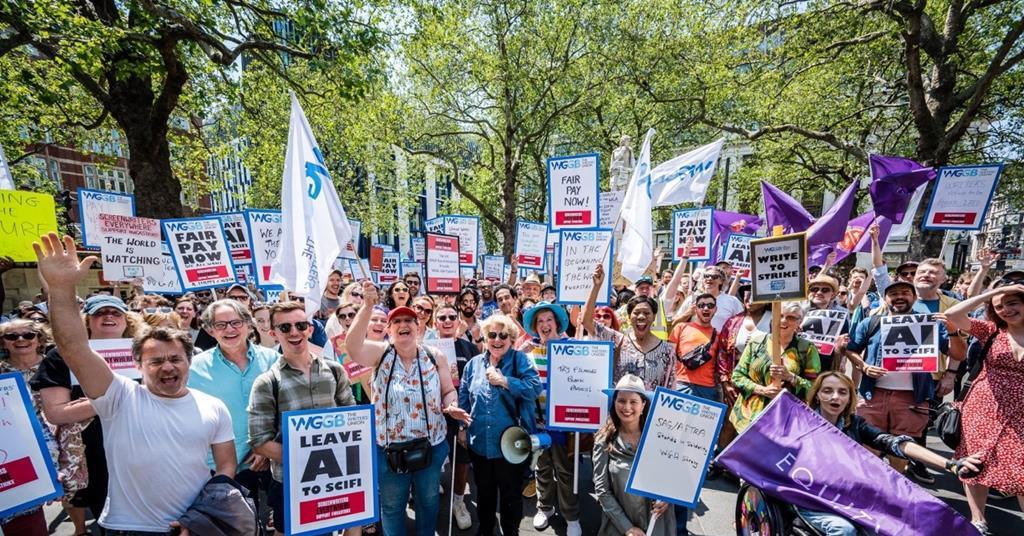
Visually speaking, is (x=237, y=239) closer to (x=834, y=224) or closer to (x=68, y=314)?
(x=68, y=314)

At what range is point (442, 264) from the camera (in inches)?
278

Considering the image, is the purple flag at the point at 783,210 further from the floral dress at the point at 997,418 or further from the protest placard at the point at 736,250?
the floral dress at the point at 997,418

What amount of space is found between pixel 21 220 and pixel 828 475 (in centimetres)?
604

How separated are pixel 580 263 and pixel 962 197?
20.8 feet

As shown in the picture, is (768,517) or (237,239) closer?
(768,517)

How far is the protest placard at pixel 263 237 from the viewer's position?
6316mm

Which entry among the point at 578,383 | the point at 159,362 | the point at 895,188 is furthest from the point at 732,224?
the point at 159,362

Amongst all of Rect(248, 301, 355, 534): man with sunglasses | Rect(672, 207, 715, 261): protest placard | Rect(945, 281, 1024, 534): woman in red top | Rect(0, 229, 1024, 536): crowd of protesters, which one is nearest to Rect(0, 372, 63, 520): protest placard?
Rect(0, 229, 1024, 536): crowd of protesters

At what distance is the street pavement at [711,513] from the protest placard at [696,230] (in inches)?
162

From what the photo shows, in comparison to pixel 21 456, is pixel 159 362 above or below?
above

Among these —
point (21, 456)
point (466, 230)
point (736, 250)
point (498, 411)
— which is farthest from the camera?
point (466, 230)

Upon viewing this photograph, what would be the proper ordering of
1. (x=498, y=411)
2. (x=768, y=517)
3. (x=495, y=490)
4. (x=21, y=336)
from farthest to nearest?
(x=495, y=490), (x=498, y=411), (x=21, y=336), (x=768, y=517)

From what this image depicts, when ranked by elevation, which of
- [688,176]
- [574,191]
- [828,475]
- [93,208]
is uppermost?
[688,176]

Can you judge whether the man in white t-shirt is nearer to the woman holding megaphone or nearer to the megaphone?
the woman holding megaphone
